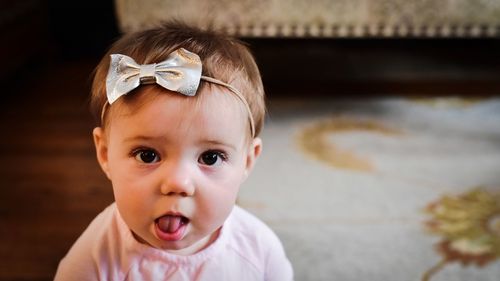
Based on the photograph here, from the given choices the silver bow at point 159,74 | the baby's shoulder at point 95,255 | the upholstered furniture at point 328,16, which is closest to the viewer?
the silver bow at point 159,74

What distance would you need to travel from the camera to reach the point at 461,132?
1.69 m

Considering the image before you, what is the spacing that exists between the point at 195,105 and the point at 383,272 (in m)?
0.63

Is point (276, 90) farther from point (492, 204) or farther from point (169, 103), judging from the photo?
point (169, 103)

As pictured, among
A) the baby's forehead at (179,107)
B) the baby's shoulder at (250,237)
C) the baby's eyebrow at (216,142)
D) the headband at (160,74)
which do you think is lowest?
the baby's shoulder at (250,237)

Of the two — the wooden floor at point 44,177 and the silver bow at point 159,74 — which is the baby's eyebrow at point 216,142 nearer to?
the silver bow at point 159,74

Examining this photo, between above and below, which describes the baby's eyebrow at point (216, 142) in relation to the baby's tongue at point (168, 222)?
above

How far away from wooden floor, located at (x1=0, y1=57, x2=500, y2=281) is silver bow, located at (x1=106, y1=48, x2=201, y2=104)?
0.59 metres

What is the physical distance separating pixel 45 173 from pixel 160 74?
975 mm

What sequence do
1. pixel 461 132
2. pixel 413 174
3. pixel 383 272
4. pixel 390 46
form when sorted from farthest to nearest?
pixel 390 46, pixel 461 132, pixel 413 174, pixel 383 272

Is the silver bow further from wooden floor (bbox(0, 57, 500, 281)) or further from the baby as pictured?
wooden floor (bbox(0, 57, 500, 281))

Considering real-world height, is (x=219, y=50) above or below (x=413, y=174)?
below

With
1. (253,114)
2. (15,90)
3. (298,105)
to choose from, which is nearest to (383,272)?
(253,114)

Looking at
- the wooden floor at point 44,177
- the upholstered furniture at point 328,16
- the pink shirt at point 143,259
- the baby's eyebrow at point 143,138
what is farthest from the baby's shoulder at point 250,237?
the upholstered furniture at point 328,16

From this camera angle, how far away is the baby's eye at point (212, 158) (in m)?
0.66
